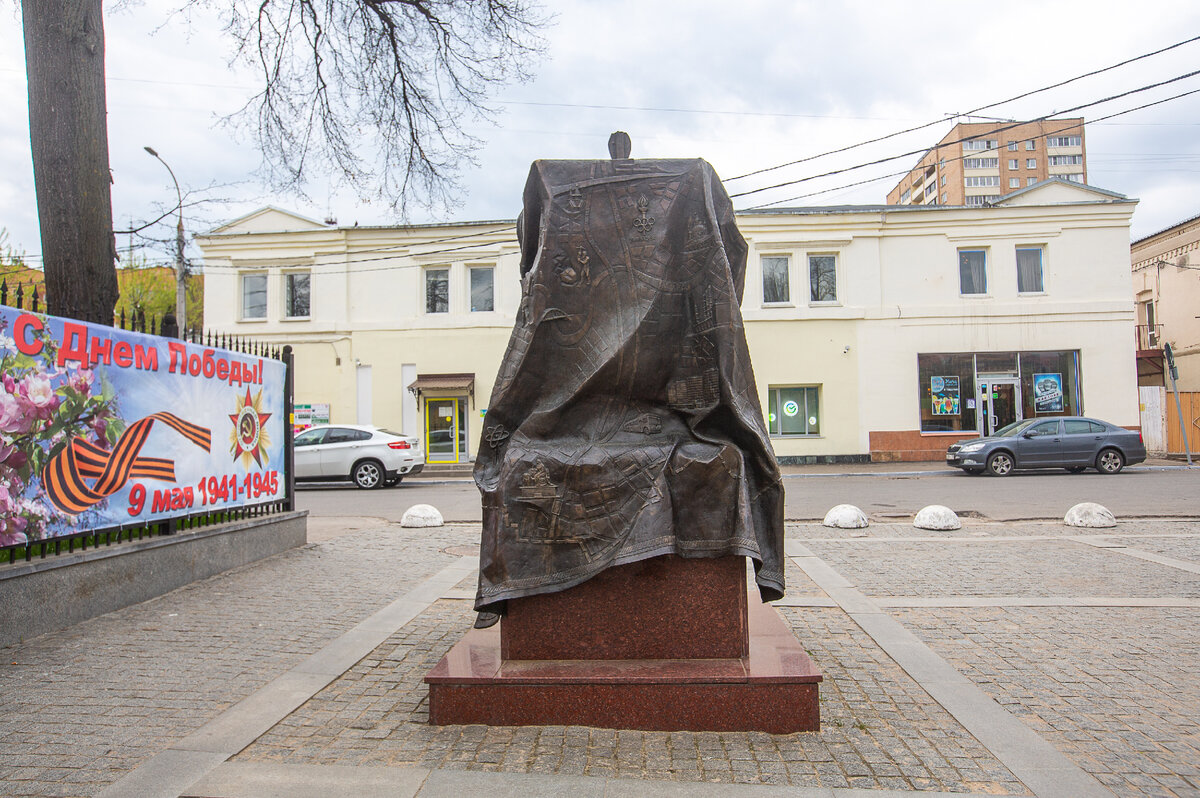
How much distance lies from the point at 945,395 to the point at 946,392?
0.32 ft

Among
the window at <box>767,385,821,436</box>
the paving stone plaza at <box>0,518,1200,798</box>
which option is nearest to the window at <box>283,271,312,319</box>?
the window at <box>767,385,821,436</box>

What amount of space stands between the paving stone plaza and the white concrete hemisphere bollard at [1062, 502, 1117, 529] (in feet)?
10.3

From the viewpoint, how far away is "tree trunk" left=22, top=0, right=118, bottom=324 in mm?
6648

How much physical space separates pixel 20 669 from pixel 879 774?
14.7ft

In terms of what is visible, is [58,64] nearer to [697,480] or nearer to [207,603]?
[207,603]

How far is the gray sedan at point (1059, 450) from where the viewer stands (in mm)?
17781

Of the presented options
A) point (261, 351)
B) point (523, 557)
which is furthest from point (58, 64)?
point (523, 557)

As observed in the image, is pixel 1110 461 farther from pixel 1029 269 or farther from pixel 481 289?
pixel 481 289

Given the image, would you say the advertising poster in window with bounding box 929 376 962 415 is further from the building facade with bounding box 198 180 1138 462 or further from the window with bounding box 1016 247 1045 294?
the window with bounding box 1016 247 1045 294

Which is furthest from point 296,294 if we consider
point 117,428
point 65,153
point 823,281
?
point 117,428

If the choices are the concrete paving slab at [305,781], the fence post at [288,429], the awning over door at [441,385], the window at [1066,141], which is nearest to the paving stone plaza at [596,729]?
the concrete paving slab at [305,781]

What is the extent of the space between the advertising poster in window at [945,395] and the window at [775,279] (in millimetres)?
5049

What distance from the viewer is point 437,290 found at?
23.3m

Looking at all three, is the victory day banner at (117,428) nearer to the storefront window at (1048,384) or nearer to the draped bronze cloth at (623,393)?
the draped bronze cloth at (623,393)
